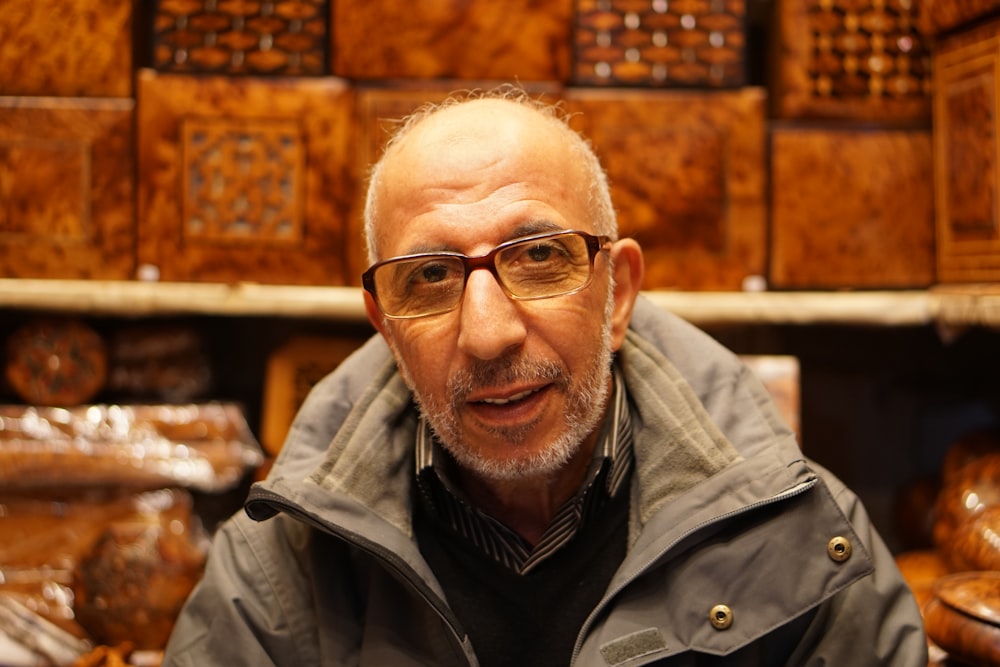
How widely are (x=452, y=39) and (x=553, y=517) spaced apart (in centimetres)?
122

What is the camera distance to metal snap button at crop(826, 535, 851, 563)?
3.92ft

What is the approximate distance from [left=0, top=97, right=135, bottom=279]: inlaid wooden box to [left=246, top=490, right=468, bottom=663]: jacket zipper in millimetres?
1088

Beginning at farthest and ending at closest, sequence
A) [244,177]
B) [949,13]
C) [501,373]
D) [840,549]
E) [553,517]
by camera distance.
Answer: [244,177] < [949,13] < [553,517] < [501,373] < [840,549]

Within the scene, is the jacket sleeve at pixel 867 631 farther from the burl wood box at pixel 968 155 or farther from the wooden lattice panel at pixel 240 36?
the wooden lattice panel at pixel 240 36

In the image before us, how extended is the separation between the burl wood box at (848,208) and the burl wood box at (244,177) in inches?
42.0

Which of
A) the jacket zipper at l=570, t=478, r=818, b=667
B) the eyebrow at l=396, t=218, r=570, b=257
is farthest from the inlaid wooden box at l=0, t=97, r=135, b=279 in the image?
the jacket zipper at l=570, t=478, r=818, b=667

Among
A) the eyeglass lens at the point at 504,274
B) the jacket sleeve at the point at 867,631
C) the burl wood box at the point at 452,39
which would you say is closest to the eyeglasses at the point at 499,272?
the eyeglass lens at the point at 504,274

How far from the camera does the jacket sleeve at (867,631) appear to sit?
1250 mm

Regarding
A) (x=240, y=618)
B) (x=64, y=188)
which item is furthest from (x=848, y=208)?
(x=64, y=188)

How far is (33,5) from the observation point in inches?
82.1

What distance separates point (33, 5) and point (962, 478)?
7.95 feet

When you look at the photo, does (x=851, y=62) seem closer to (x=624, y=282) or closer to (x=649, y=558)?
(x=624, y=282)

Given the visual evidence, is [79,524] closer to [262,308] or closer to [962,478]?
[262,308]

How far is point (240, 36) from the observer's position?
212 cm
